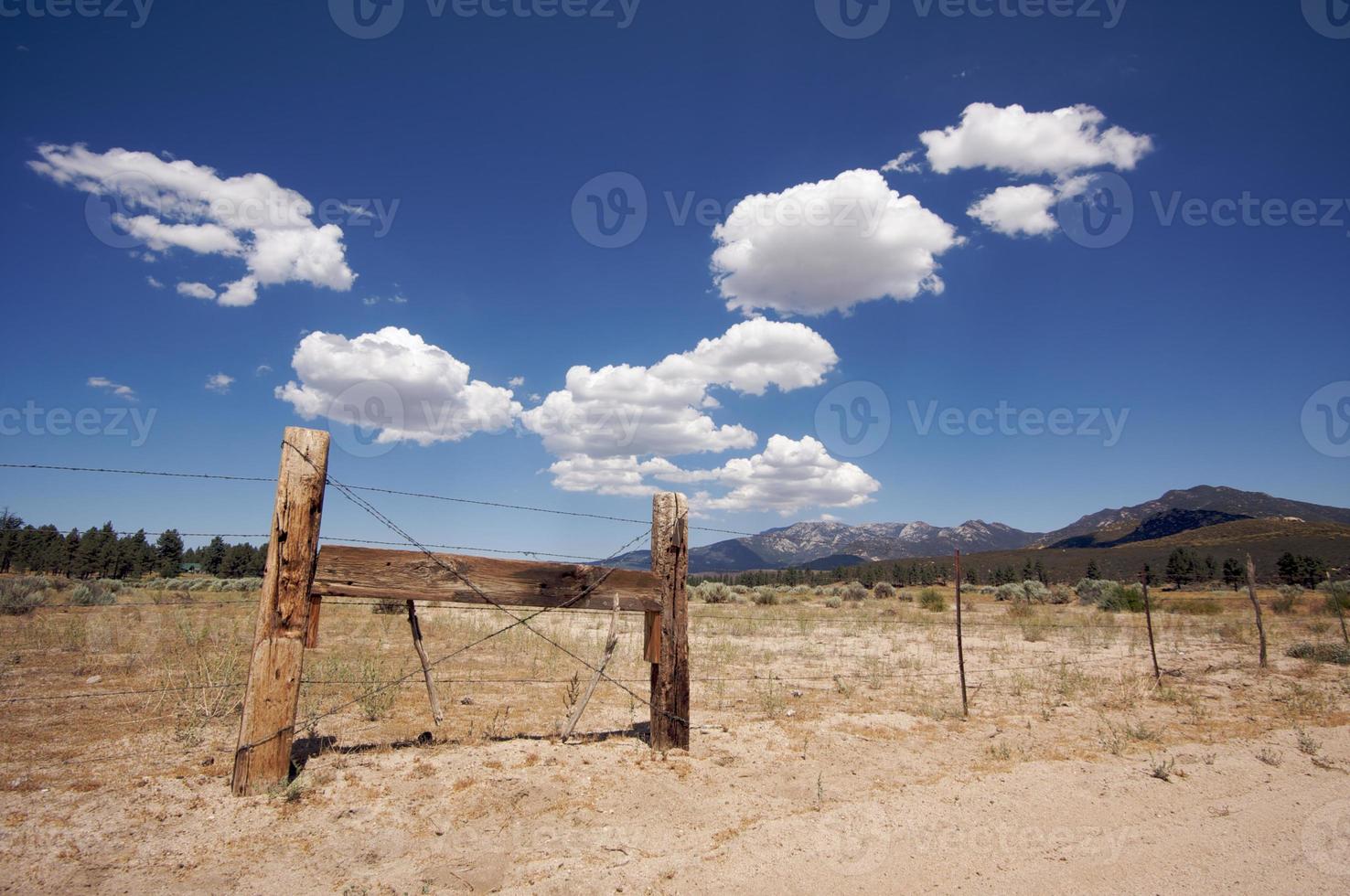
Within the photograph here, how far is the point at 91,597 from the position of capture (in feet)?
67.1

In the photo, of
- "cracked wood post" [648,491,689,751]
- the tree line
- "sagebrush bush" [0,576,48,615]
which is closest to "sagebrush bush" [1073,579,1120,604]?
"cracked wood post" [648,491,689,751]

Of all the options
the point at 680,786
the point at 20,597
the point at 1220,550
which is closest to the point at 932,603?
the point at 680,786

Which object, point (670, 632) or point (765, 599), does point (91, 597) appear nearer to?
point (670, 632)

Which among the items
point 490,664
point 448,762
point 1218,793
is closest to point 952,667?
point 1218,793

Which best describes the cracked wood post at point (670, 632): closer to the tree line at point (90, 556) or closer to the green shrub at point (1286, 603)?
the green shrub at point (1286, 603)

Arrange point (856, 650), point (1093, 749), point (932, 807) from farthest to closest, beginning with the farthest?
1. point (856, 650)
2. point (1093, 749)
3. point (932, 807)

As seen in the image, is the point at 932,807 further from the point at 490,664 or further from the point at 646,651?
the point at 490,664

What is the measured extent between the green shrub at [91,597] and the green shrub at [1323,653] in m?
31.9

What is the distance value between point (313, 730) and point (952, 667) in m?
11.8

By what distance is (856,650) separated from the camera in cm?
1600

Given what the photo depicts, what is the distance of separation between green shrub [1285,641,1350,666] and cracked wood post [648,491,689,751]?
15.4 metres

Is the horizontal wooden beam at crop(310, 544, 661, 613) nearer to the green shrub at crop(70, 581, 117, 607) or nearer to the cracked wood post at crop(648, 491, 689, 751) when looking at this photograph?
the cracked wood post at crop(648, 491, 689, 751)

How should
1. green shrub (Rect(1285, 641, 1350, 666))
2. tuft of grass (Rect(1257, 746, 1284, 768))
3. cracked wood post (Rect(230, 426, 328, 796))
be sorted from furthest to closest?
green shrub (Rect(1285, 641, 1350, 666)) → tuft of grass (Rect(1257, 746, 1284, 768)) → cracked wood post (Rect(230, 426, 328, 796))

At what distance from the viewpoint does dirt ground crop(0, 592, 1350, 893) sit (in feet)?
14.5
